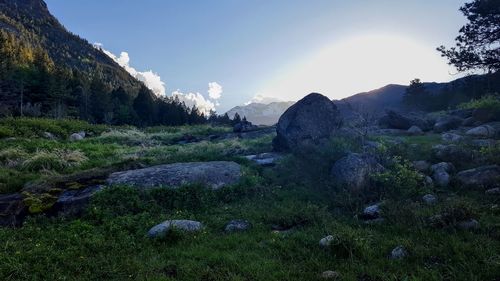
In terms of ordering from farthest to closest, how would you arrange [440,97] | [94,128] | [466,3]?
[440,97], [94,128], [466,3]

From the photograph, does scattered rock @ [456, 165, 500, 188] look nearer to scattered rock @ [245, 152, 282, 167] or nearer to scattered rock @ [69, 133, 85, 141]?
scattered rock @ [245, 152, 282, 167]

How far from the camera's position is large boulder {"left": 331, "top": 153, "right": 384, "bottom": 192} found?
40.1ft

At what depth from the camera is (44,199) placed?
11.9m

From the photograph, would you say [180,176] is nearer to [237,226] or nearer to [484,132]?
[237,226]

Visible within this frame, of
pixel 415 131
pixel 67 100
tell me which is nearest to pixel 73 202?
pixel 415 131

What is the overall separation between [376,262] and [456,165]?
8.01 m

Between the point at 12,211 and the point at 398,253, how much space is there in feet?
34.7

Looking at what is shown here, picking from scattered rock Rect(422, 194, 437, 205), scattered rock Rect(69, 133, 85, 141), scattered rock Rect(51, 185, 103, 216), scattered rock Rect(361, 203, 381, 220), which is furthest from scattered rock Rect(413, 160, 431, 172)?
scattered rock Rect(69, 133, 85, 141)

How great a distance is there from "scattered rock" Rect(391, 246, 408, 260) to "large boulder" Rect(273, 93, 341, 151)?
11953 millimetres

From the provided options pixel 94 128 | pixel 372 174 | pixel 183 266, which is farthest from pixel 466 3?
pixel 94 128

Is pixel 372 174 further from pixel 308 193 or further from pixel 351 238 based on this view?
pixel 351 238

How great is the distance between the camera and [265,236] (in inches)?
→ 356

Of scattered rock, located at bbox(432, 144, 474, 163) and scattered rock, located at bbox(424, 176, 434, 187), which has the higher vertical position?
scattered rock, located at bbox(432, 144, 474, 163)

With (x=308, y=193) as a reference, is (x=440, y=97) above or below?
above
